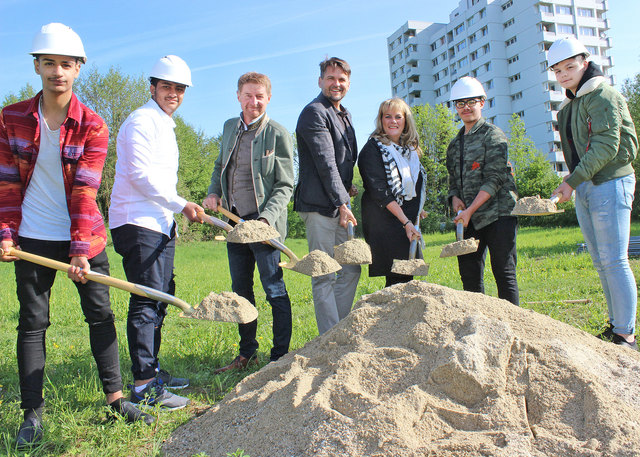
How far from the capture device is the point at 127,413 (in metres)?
2.77

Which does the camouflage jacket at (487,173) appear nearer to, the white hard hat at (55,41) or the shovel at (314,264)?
the shovel at (314,264)

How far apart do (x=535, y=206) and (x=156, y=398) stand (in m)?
2.88

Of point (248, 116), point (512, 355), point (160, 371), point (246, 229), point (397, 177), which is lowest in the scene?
point (160, 371)

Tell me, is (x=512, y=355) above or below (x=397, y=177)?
below

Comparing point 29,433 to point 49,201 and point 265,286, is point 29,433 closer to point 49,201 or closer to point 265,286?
point 49,201

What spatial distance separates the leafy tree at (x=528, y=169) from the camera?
33.8 meters

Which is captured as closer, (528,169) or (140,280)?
(140,280)

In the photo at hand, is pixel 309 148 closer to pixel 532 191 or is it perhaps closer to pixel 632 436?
pixel 632 436

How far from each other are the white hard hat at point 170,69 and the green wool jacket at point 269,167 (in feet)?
2.54

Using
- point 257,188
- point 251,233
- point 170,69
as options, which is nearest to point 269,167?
point 257,188

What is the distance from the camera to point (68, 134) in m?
2.71

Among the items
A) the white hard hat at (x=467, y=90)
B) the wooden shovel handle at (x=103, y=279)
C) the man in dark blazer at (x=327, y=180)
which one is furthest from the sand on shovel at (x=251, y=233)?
the white hard hat at (x=467, y=90)

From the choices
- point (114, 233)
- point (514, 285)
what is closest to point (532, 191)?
point (514, 285)

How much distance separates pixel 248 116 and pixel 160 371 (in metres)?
2.07
